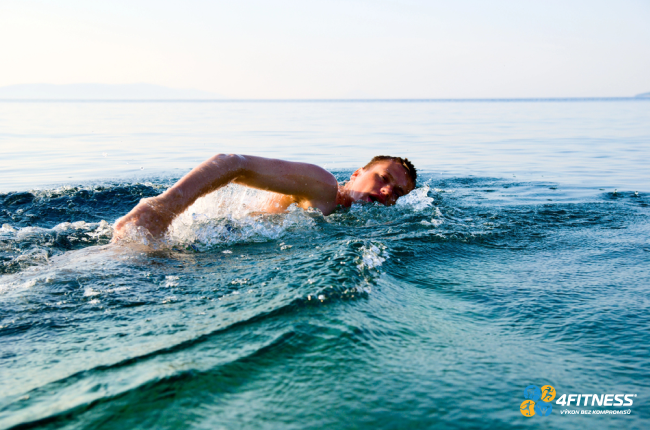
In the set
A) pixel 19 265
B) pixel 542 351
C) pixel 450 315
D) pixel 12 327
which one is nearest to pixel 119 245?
pixel 19 265

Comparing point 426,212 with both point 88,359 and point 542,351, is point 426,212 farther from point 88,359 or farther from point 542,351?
point 88,359

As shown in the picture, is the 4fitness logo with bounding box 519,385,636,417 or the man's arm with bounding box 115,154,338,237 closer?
the 4fitness logo with bounding box 519,385,636,417

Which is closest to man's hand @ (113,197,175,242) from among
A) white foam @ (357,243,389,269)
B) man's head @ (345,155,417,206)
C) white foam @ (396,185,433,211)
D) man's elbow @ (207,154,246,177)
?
man's elbow @ (207,154,246,177)

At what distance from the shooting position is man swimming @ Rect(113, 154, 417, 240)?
10.2 feet

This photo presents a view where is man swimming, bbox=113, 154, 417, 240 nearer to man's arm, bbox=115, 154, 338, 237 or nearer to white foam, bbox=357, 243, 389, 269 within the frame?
man's arm, bbox=115, 154, 338, 237

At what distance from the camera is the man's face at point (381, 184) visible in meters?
5.25

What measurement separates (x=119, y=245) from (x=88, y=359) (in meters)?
1.47

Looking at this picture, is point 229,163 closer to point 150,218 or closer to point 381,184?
point 150,218

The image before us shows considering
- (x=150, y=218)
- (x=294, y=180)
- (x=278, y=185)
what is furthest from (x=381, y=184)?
(x=150, y=218)

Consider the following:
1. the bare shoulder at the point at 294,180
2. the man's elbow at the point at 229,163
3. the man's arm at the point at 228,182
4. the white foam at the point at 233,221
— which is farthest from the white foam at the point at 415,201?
the man's elbow at the point at 229,163

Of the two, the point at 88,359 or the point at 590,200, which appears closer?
the point at 88,359

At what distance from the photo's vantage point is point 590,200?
6.43 metres

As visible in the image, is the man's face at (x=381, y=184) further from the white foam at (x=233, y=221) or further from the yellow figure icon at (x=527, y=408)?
the yellow figure icon at (x=527, y=408)

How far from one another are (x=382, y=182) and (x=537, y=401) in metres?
3.75
